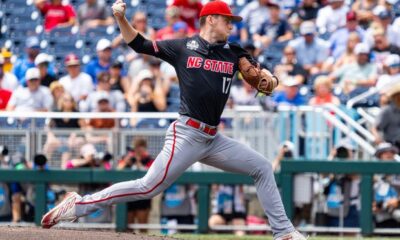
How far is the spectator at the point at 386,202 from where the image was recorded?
12531mm

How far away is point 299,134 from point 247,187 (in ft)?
2.76

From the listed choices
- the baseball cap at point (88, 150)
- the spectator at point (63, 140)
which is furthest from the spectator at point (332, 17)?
the spectator at point (63, 140)

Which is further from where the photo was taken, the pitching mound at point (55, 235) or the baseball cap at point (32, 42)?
the baseball cap at point (32, 42)

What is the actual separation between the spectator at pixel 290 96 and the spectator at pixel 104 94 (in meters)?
1.91

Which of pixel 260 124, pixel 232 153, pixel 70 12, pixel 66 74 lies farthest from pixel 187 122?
pixel 70 12

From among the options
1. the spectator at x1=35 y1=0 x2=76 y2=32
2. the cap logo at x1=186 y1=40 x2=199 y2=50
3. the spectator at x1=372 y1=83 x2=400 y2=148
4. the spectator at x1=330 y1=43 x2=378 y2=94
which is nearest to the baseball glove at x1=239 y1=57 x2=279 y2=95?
the cap logo at x1=186 y1=40 x2=199 y2=50

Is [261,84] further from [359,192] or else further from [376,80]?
[376,80]

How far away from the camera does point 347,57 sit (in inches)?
604

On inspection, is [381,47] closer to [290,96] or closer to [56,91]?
[290,96]

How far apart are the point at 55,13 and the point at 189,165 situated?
370 inches

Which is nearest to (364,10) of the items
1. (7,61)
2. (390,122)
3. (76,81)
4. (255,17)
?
(255,17)

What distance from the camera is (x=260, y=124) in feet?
41.8

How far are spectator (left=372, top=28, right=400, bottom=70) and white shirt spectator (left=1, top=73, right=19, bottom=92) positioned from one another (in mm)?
4808

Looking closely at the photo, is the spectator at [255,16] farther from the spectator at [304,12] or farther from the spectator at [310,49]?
the spectator at [310,49]
